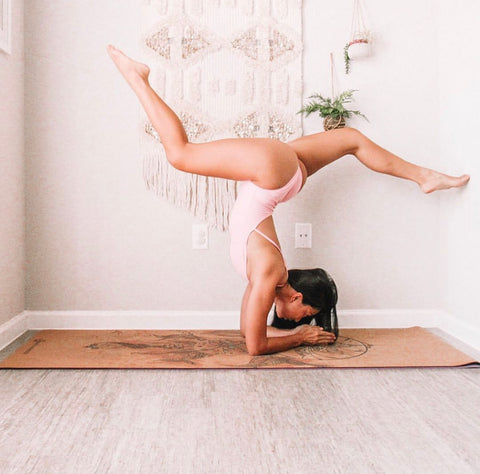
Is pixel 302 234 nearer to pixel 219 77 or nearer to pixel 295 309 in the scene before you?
pixel 295 309

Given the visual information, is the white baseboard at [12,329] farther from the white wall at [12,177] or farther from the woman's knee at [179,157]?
the woman's knee at [179,157]

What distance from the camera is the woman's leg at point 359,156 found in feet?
7.97

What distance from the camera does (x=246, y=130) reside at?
8.97 ft

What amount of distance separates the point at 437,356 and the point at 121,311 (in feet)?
5.10

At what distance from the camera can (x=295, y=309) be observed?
238cm

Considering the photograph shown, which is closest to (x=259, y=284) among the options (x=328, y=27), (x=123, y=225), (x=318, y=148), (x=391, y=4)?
(x=318, y=148)

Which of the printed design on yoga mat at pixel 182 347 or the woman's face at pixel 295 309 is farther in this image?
the woman's face at pixel 295 309

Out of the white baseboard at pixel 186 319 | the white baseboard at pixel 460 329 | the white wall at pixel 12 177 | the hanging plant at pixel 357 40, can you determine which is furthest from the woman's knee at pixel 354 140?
the white wall at pixel 12 177

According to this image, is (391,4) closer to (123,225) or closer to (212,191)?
(212,191)

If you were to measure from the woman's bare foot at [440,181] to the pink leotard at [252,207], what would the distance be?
66 centimetres

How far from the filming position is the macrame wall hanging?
8.91 feet

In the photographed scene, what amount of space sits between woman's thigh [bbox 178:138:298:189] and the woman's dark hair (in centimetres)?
47

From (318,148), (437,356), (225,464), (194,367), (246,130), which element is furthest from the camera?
(246,130)

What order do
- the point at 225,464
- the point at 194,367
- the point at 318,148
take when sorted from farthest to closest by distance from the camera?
the point at 318,148, the point at 194,367, the point at 225,464
